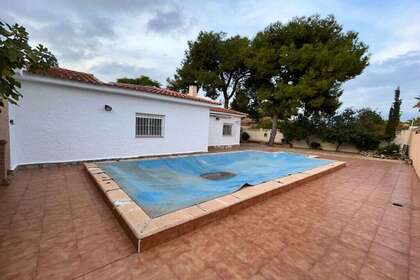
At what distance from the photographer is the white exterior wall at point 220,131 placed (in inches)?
536

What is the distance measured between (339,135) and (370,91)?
7922mm

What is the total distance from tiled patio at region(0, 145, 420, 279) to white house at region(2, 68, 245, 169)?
2.56 metres

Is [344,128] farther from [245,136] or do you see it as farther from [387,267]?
[387,267]

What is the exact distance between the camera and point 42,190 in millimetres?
4090

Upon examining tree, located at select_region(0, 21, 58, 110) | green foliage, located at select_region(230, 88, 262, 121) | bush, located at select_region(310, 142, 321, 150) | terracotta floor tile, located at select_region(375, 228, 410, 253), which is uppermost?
green foliage, located at select_region(230, 88, 262, 121)

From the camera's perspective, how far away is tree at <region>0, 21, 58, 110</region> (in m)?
1.55

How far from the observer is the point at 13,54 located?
1.55 metres

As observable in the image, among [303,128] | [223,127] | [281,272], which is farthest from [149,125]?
[303,128]

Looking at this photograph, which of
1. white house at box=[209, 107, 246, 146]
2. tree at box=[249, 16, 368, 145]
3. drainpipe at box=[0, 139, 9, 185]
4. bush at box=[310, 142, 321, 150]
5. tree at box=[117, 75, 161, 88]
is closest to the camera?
drainpipe at box=[0, 139, 9, 185]

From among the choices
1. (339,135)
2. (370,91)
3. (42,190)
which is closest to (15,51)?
(42,190)

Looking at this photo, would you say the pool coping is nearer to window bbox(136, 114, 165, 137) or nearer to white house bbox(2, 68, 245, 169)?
white house bbox(2, 68, 245, 169)

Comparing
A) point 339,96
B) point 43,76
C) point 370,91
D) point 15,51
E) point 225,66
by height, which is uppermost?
point 225,66

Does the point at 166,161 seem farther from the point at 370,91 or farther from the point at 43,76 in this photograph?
the point at 370,91

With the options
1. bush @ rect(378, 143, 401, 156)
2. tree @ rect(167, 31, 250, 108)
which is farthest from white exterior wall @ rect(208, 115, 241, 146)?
bush @ rect(378, 143, 401, 156)
